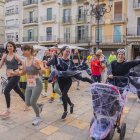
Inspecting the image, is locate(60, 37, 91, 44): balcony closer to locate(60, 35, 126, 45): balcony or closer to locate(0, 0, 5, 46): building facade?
locate(60, 35, 126, 45): balcony

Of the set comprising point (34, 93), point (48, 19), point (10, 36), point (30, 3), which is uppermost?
point (30, 3)

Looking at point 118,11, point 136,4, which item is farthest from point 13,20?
point 136,4

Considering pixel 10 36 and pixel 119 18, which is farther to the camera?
pixel 10 36

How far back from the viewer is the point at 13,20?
42.5 metres

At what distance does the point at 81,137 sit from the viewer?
441cm

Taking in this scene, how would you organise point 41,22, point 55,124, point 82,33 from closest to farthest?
point 55,124, point 82,33, point 41,22

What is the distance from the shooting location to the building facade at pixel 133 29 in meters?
28.4

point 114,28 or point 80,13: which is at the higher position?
point 80,13

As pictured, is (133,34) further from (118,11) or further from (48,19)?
(48,19)

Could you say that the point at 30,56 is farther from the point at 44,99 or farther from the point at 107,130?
the point at 44,99

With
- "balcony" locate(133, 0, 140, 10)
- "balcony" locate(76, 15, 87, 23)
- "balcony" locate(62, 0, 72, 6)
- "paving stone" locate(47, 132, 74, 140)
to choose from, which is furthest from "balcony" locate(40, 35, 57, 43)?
"paving stone" locate(47, 132, 74, 140)

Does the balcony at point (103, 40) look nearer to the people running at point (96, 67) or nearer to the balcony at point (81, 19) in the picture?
the balcony at point (81, 19)

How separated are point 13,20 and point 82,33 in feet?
48.6

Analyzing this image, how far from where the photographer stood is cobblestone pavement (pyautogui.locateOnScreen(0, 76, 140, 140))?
442 centimetres
